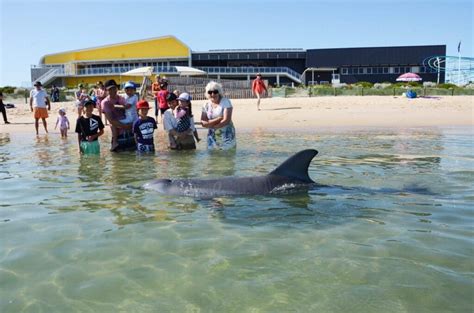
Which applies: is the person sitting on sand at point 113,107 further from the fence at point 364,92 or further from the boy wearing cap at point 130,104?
the fence at point 364,92

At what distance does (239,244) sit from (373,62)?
64.9 metres

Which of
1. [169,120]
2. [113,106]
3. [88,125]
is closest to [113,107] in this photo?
[113,106]

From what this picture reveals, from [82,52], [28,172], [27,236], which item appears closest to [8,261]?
[27,236]

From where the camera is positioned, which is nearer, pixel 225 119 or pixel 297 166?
pixel 297 166

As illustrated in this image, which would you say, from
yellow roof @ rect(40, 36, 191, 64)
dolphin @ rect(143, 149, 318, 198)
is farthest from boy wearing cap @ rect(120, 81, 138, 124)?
yellow roof @ rect(40, 36, 191, 64)

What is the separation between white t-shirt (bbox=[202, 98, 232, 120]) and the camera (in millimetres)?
8703

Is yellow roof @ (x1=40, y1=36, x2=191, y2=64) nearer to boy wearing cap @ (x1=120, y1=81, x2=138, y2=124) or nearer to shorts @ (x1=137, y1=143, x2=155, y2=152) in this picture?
boy wearing cap @ (x1=120, y1=81, x2=138, y2=124)

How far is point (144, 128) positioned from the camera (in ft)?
34.7

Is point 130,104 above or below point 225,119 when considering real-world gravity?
above

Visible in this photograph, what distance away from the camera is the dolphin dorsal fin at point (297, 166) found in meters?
6.42

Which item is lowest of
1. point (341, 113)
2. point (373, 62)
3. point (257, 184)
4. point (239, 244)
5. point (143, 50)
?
point (239, 244)

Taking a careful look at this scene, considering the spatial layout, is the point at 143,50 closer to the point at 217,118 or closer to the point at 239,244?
the point at 217,118

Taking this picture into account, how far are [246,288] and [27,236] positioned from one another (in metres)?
2.78

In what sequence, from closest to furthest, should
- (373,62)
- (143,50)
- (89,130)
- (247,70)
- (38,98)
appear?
(89,130)
(38,98)
(247,70)
(373,62)
(143,50)
